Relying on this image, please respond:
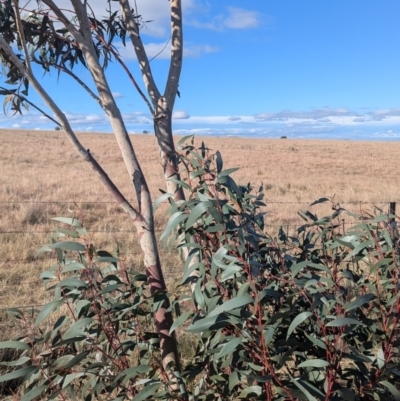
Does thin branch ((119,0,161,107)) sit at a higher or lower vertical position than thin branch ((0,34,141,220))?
higher

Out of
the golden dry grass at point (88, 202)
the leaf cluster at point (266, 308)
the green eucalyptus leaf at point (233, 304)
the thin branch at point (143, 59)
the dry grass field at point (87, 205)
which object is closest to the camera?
the green eucalyptus leaf at point (233, 304)

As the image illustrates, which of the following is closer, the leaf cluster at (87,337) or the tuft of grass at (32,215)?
the leaf cluster at (87,337)

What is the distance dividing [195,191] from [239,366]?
68 centimetres

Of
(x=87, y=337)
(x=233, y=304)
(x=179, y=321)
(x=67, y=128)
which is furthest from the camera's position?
(x=67, y=128)

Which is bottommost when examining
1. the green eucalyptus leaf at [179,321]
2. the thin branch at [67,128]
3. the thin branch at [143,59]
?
the green eucalyptus leaf at [179,321]

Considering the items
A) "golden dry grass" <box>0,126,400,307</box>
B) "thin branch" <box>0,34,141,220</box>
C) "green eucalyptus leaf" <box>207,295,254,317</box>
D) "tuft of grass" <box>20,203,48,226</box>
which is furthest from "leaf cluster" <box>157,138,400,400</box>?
"tuft of grass" <box>20,203,48,226</box>

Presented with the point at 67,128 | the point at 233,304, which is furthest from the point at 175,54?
the point at 233,304

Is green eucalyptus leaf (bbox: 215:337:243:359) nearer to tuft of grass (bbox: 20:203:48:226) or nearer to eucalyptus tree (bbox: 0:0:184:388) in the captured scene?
eucalyptus tree (bbox: 0:0:184:388)

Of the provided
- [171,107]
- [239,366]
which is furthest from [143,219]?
[239,366]

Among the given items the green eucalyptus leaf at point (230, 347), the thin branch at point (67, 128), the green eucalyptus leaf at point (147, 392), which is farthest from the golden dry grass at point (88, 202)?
the green eucalyptus leaf at point (230, 347)

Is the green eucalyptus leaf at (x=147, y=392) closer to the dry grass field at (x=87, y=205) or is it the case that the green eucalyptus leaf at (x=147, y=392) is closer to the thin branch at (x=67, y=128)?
the dry grass field at (x=87, y=205)

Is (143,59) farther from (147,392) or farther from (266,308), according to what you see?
(147,392)

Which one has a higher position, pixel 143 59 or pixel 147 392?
pixel 143 59

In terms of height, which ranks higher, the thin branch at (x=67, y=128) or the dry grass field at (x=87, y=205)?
the thin branch at (x=67, y=128)
